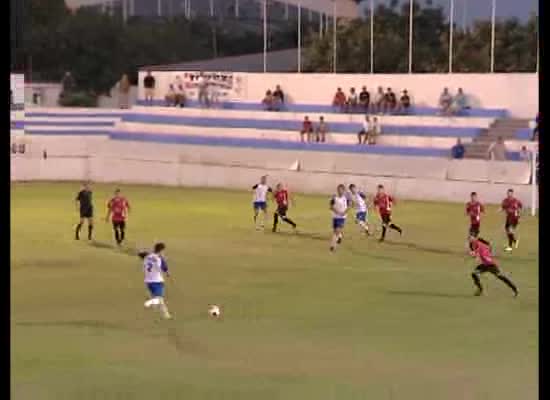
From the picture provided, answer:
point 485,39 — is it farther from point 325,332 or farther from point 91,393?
point 91,393

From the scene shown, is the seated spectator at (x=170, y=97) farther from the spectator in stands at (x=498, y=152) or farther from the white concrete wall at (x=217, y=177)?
the spectator in stands at (x=498, y=152)

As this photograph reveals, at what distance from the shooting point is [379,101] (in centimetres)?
4619

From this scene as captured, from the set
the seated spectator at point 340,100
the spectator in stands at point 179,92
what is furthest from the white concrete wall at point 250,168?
the seated spectator at point 340,100

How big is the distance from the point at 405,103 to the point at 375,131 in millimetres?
1989

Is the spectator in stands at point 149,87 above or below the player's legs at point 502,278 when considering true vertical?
above

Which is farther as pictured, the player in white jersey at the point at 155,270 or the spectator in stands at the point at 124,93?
the spectator in stands at the point at 124,93

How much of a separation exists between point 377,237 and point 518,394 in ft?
56.7

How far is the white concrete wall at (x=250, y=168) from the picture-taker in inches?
1523

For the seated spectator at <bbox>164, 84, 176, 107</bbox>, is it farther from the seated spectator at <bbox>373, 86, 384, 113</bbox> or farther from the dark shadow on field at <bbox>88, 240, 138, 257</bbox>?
the dark shadow on field at <bbox>88, 240, 138, 257</bbox>

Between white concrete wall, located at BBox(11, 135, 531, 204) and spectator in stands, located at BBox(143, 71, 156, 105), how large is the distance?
11.7ft

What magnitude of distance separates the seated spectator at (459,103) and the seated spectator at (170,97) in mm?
15320

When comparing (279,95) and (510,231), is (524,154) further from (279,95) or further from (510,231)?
(279,95)

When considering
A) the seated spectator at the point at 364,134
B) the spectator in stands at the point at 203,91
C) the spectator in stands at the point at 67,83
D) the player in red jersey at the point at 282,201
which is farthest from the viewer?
the spectator in stands at the point at 67,83
